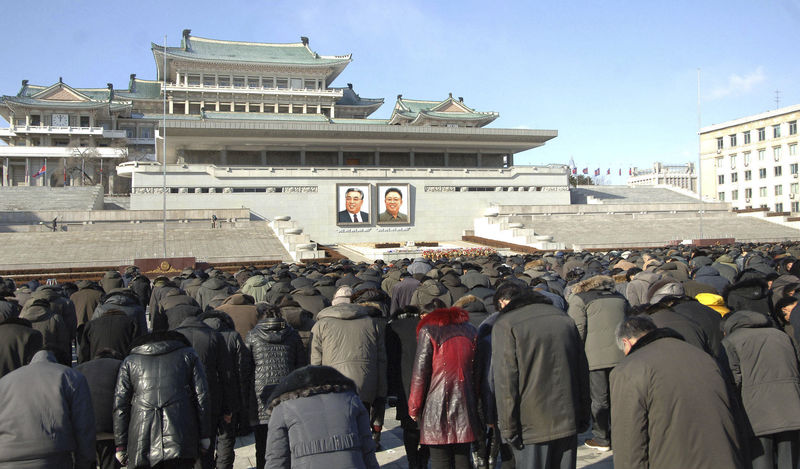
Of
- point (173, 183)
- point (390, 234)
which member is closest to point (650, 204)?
point (390, 234)

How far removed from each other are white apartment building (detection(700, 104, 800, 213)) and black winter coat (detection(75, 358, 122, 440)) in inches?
2133

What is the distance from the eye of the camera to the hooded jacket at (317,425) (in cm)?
288

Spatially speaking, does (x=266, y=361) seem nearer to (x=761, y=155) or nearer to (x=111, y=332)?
(x=111, y=332)

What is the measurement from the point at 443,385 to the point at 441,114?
151 ft

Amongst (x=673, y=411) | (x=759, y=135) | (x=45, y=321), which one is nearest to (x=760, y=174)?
(x=759, y=135)

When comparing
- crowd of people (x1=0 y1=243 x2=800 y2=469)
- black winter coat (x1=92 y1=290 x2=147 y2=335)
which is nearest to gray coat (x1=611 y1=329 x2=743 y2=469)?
crowd of people (x1=0 y1=243 x2=800 y2=469)

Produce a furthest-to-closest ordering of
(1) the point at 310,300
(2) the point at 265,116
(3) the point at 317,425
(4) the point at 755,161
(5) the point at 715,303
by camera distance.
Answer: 1. (4) the point at 755,161
2. (2) the point at 265,116
3. (1) the point at 310,300
4. (5) the point at 715,303
5. (3) the point at 317,425

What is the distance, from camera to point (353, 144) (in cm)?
4084

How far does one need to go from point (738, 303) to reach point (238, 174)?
3321 cm

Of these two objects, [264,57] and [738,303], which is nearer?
[738,303]

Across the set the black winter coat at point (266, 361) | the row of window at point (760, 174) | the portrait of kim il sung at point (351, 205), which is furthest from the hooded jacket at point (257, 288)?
the row of window at point (760, 174)

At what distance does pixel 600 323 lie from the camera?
6.01 m

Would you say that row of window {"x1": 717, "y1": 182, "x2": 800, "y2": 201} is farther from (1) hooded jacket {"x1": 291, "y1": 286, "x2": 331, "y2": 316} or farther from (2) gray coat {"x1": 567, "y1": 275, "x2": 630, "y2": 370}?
(1) hooded jacket {"x1": 291, "y1": 286, "x2": 331, "y2": 316}

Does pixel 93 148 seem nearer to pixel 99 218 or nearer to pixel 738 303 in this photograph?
pixel 99 218
